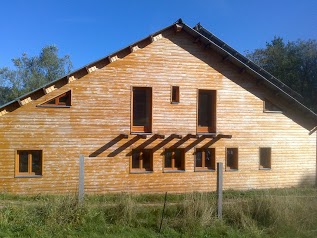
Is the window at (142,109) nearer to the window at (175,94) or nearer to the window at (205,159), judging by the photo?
the window at (175,94)

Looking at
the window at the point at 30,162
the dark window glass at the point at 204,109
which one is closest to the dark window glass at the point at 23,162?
the window at the point at 30,162

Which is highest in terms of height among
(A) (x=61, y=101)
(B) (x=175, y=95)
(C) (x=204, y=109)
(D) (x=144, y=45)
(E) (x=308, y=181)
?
(D) (x=144, y=45)

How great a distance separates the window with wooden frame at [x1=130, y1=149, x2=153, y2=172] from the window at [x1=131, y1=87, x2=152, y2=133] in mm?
1049

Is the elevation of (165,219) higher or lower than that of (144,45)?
lower

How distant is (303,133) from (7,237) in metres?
17.8

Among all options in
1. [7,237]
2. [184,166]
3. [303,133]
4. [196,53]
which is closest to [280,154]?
[303,133]

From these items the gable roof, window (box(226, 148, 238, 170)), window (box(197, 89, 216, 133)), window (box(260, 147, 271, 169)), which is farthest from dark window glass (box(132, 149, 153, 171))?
window (box(260, 147, 271, 169))

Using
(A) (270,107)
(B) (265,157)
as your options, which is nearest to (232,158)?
(B) (265,157)

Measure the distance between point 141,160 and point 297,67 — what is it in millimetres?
17558

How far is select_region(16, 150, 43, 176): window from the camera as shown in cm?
1784

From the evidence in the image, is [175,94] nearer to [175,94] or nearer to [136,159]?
[175,94]

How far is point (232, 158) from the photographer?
21219mm

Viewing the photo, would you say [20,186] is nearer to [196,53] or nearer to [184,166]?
[184,166]

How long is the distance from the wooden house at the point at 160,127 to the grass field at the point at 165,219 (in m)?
7.72
